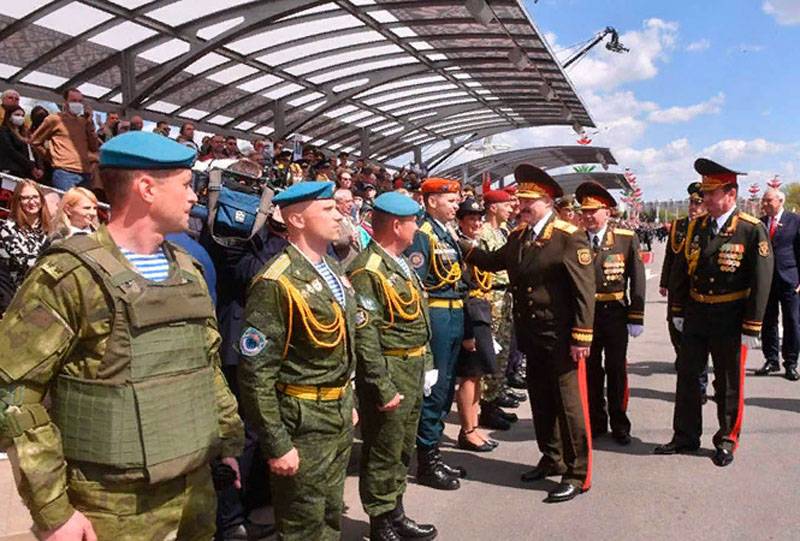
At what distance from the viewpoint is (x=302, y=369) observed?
8.87 ft

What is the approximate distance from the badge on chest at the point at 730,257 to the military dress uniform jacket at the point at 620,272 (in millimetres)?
668

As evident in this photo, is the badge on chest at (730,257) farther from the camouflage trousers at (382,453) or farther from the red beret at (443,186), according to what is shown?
the camouflage trousers at (382,453)

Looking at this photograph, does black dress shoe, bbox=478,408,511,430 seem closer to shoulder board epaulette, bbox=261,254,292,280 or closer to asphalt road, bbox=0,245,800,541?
asphalt road, bbox=0,245,800,541

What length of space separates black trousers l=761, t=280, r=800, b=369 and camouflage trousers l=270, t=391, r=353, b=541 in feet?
21.5

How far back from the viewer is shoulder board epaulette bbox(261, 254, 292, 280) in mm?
2656

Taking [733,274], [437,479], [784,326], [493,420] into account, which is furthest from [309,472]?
[784,326]

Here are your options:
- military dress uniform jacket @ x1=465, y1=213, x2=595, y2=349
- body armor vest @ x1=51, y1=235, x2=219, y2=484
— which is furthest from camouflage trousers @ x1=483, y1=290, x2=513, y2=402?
body armor vest @ x1=51, y1=235, x2=219, y2=484

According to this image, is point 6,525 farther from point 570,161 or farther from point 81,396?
point 570,161

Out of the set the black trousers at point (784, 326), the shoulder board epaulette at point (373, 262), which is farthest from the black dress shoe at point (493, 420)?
the black trousers at point (784, 326)

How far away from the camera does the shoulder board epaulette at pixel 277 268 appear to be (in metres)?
2.66

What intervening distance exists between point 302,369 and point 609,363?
138 inches

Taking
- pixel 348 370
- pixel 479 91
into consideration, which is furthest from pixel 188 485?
pixel 479 91

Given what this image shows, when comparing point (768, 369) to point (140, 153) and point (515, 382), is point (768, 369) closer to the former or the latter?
point (515, 382)

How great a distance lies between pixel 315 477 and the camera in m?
2.71
